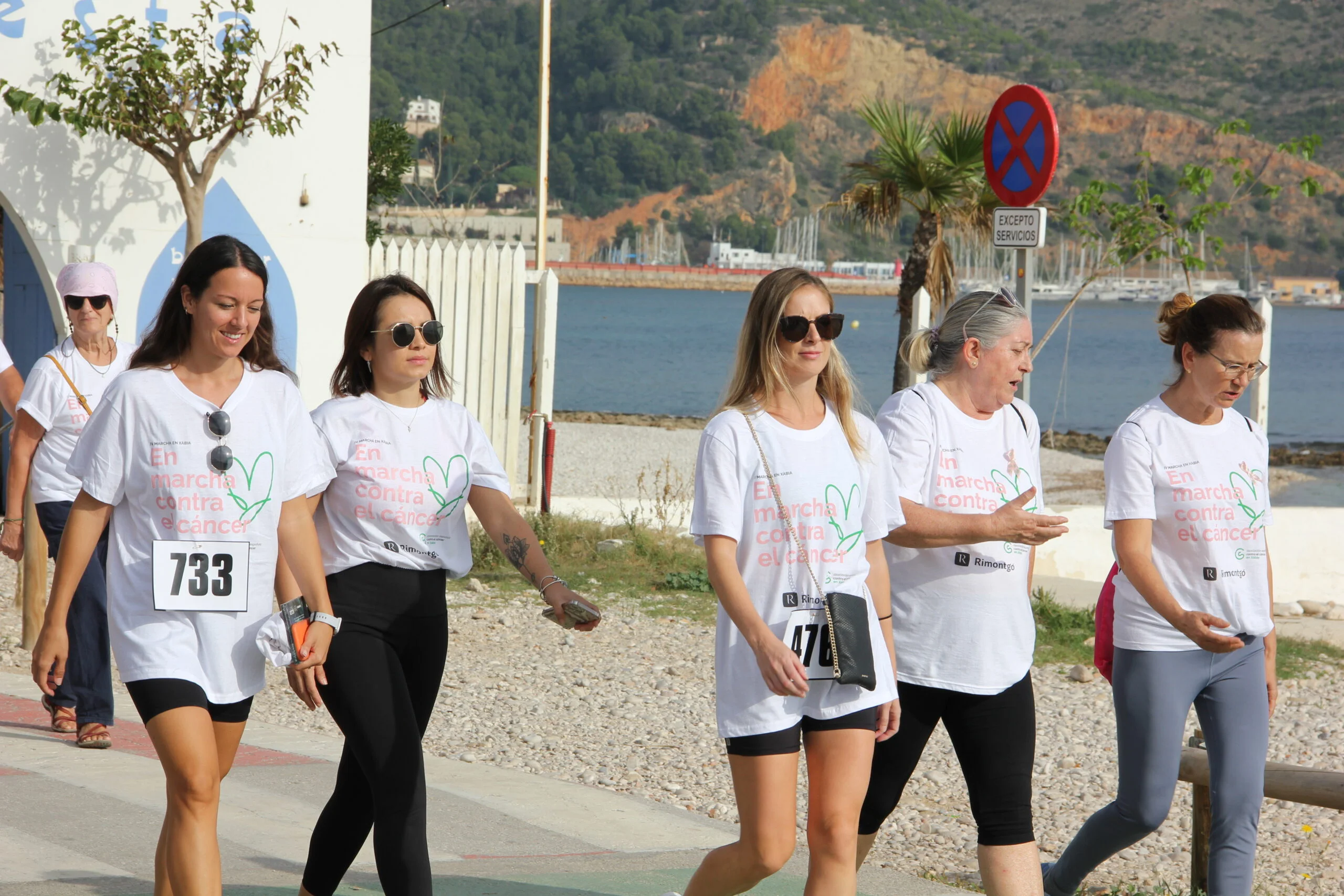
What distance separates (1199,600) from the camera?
435cm

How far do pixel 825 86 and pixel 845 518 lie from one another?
177 meters

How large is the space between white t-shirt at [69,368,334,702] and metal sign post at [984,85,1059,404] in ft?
17.4

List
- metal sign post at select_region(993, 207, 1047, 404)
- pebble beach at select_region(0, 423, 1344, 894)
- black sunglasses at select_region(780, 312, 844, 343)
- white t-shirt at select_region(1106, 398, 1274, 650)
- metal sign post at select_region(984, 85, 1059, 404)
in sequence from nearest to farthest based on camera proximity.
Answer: black sunglasses at select_region(780, 312, 844, 343) < white t-shirt at select_region(1106, 398, 1274, 650) < pebble beach at select_region(0, 423, 1344, 894) < metal sign post at select_region(993, 207, 1047, 404) < metal sign post at select_region(984, 85, 1059, 404)

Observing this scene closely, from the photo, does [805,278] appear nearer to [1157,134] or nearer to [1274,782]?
[1274,782]

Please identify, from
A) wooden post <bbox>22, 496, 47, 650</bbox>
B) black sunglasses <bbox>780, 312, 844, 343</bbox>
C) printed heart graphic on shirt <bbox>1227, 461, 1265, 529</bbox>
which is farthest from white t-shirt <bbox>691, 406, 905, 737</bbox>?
wooden post <bbox>22, 496, 47, 650</bbox>

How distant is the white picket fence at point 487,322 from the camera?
12.9 m

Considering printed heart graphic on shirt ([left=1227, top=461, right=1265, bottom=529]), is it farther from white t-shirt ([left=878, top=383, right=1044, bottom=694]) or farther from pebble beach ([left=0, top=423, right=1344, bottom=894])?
pebble beach ([left=0, top=423, right=1344, bottom=894])

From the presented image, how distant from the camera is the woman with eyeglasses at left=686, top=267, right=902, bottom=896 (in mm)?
3602

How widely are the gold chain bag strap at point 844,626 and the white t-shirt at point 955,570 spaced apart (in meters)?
0.39

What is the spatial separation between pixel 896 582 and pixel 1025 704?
17.9 inches

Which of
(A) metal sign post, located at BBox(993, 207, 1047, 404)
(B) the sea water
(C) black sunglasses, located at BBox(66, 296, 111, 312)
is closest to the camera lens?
(C) black sunglasses, located at BBox(66, 296, 111, 312)

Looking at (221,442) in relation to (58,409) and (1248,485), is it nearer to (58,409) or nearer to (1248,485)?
(1248,485)

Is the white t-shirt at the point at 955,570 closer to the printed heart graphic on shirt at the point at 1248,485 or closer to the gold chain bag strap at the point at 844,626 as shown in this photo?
the gold chain bag strap at the point at 844,626

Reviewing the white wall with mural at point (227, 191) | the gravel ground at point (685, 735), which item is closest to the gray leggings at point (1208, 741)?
the gravel ground at point (685, 735)
